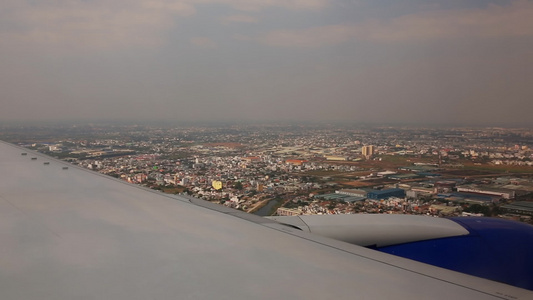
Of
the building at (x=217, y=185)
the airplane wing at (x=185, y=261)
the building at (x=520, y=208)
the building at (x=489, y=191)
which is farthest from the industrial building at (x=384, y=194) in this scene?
the airplane wing at (x=185, y=261)

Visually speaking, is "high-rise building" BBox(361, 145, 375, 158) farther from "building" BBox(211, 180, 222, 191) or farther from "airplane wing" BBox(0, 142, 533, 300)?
"airplane wing" BBox(0, 142, 533, 300)

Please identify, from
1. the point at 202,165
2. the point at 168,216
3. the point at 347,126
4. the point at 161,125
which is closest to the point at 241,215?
the point at 168,216

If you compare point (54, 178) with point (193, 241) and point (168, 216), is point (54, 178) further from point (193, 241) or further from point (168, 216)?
point (193, 241)

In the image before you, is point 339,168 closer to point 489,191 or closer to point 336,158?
point 336,158

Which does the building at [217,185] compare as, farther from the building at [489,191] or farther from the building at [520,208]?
the building at [520,208]

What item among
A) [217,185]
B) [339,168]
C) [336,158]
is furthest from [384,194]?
[336,158]
